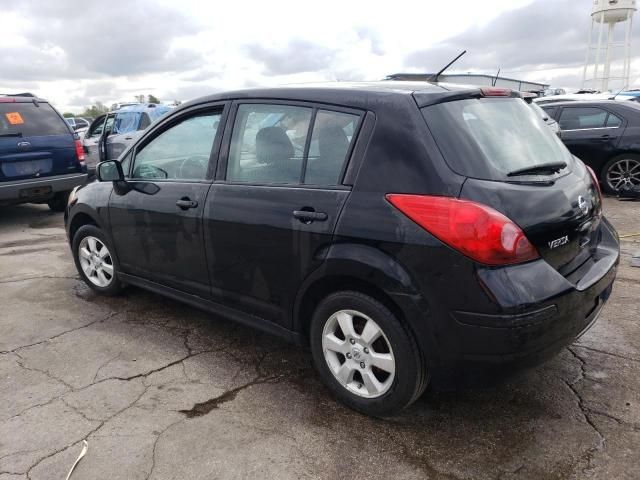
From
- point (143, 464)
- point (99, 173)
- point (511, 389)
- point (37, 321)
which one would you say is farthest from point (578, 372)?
point (37, 321)

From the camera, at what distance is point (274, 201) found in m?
2.93

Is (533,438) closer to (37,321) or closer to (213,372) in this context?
(213,372)

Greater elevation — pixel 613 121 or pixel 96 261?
pixel 613 121

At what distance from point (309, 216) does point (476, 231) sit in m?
0.86

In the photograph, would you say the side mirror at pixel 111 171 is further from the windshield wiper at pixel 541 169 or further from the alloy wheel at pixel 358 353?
the windshield wiper at pixel 541 169

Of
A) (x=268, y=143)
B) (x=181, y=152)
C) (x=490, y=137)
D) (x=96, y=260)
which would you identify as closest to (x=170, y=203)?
(x=181, y=152)

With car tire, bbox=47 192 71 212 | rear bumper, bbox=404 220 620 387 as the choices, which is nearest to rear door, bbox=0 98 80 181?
car tire, bbox=47 192 71 212

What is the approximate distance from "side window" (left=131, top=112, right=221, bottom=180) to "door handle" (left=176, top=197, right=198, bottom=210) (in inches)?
6.1

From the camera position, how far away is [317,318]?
2842mm

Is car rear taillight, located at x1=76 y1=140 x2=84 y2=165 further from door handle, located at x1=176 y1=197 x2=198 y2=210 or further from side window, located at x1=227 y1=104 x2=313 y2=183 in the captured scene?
side window, located at x1=227 y1=104 x2=313 y2=183

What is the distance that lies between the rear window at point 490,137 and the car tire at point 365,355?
79cm

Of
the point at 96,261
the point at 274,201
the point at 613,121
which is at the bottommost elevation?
the point at 96,261

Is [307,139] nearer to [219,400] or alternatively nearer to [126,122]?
[219,400]

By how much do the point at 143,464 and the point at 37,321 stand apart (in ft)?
7.34
